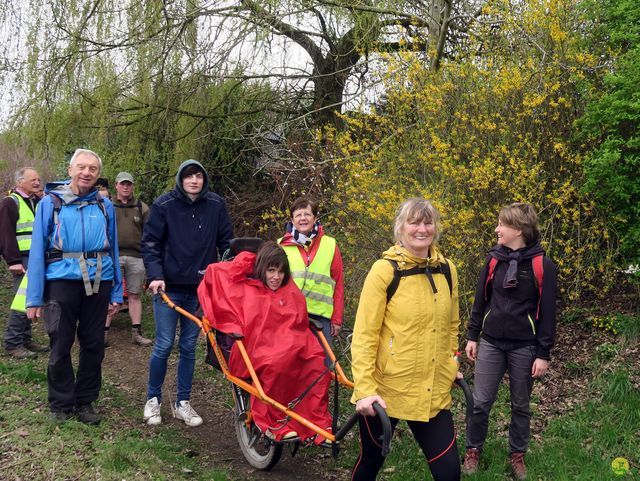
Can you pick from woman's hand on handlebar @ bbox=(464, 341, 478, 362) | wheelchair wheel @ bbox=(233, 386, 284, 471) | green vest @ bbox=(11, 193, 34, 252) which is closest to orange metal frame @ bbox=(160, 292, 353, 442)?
wheelchair wheel @ bbox=(233, 386, 284, 471)

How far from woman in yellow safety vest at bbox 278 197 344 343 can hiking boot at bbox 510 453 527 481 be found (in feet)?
5.47

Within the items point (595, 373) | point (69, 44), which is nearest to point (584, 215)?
point (595, 373)

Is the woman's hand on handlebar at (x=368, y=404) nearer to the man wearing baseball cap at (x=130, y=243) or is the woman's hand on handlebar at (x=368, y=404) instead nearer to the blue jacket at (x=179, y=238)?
the blue jacket at (x=179, y=238)

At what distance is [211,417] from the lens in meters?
5.62

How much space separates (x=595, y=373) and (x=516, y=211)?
2455 millimetres

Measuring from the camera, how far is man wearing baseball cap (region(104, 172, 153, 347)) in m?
7.79

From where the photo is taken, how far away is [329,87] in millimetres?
9766

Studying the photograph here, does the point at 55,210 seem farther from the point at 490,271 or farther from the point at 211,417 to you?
the point at 490,271

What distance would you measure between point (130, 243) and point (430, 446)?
221 inches

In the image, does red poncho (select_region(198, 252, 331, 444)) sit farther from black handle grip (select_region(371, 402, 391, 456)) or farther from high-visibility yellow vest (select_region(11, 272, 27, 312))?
high-visibility yellow vest (select_region(11, 272, 27, 312))

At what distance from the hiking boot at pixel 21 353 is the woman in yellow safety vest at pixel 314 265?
3305 mm

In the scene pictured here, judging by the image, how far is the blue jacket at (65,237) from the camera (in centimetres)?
447

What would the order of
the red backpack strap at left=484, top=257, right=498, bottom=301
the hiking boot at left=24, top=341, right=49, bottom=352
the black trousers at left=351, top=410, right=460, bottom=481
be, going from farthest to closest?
the hiking boot at left=24, top=341, right=49, bottom=352 < the red backpack strap at left=484, top=257, right=498, bottom=301 < the black trousers at left=351, top=410, right=460, bottom=481

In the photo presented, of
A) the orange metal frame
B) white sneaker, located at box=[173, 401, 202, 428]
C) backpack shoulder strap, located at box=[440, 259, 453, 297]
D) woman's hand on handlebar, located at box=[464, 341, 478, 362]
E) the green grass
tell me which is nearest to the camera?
backpack shoulder strap, located at box=[440, 259, 453, 297]
